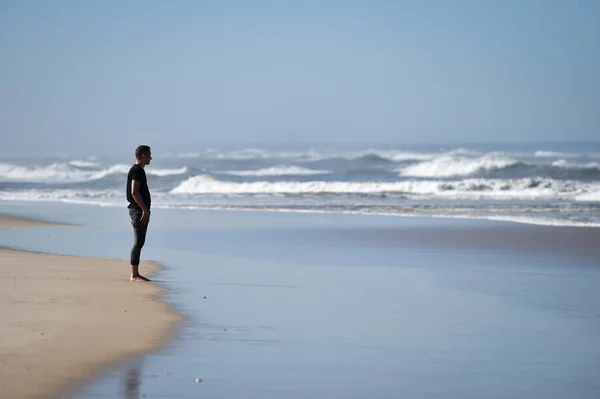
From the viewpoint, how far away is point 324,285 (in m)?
8.52

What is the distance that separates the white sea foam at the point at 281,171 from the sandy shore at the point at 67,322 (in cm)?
3429

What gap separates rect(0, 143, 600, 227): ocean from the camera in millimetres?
20297

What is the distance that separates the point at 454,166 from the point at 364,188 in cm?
1398

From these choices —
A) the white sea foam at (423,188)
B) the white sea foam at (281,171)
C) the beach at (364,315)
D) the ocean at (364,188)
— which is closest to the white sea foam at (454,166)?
the ocean at (364,188)

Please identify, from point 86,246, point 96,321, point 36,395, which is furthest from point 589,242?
point 36,395

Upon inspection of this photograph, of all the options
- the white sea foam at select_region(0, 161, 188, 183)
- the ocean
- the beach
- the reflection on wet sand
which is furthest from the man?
the white sea foam at select_region(0, 161, 188, 183)

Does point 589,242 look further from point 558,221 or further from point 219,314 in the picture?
point 219,314

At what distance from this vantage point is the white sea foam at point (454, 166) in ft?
136

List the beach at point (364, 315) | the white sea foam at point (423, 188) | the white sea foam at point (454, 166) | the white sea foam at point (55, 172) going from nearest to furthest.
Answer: the beach at point (364, 315) < the white sea foam at point (423, 188) < the white sea foam at point (454, 166) < the white sea foam at point (55, 172)

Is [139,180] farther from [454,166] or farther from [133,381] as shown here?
[454,166]

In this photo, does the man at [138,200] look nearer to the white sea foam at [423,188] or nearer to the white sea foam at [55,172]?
the white sea foam at [423,188]

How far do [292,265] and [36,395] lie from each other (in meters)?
5.75

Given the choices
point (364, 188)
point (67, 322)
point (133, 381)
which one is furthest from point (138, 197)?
point (364, 188)

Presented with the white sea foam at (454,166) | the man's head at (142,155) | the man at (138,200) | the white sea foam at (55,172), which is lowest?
the man at (138,200)
